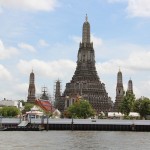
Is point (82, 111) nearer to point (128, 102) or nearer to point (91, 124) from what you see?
point (128, 102)

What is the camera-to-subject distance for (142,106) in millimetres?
156500

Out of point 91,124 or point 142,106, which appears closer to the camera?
point 91,124

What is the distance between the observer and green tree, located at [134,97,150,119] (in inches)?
6112

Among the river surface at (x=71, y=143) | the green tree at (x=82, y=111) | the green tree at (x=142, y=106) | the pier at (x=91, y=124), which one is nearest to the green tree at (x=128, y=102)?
the green tree at (x=142, y=106)

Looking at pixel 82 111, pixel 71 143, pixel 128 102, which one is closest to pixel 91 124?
pixel 128 102

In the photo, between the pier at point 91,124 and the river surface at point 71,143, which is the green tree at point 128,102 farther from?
the river surface at point 71,143

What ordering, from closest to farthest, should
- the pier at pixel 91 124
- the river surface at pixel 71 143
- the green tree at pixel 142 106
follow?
the river surface at pixel 71 143, the pier at pixel 91 124, the green tree at pixel 142 106

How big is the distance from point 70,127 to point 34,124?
32.7 ft

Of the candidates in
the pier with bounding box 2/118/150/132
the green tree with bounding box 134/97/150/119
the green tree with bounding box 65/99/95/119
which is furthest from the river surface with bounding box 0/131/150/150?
the green tree with bounding box 65/99/95/119

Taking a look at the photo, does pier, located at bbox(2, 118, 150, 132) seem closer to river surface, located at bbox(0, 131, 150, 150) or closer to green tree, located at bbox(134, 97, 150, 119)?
green tree, located at bbox(134, 97, 150, 119)

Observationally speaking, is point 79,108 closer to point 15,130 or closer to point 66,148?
point 15,130

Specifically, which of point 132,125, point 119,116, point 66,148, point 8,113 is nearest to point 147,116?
point 119,116

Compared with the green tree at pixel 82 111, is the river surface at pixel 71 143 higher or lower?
lower

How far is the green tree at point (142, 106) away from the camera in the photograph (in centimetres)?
15525
